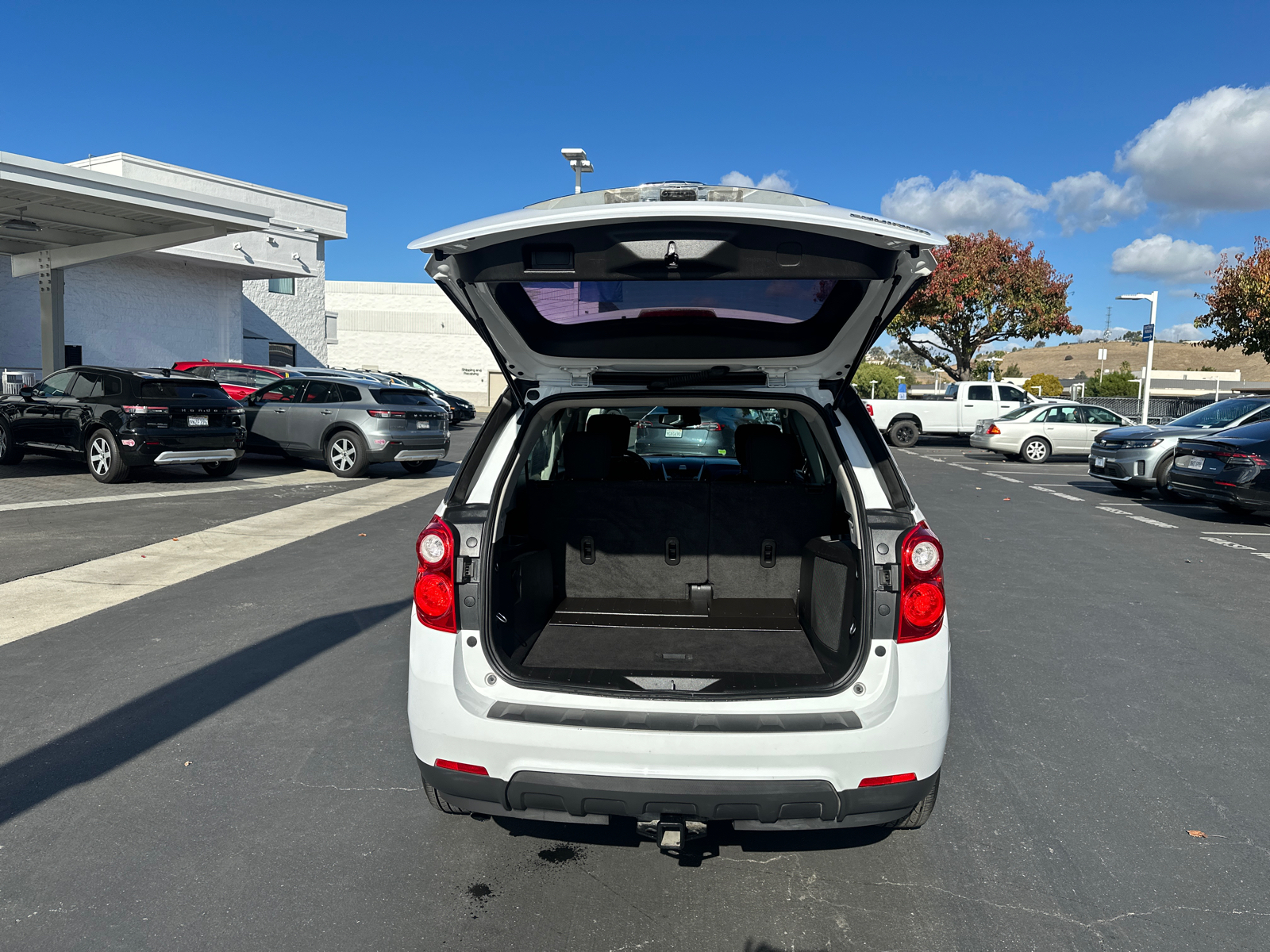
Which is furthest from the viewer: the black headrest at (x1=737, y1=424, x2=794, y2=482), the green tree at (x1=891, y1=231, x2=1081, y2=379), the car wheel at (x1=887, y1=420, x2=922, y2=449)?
the green tree at (x1=891, y1=231, x2=1081, y2=379)

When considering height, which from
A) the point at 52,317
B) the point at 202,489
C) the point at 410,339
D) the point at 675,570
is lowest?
the point at 202,489

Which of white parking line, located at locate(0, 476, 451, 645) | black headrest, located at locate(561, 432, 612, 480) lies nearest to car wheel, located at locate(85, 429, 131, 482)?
white parking line, located at locate(0, 476, 451, 645)

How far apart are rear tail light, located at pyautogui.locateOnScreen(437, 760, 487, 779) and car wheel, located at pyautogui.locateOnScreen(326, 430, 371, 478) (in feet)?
39.5

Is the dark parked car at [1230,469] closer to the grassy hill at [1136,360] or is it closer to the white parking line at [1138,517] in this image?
the white parking line at [1138,517]

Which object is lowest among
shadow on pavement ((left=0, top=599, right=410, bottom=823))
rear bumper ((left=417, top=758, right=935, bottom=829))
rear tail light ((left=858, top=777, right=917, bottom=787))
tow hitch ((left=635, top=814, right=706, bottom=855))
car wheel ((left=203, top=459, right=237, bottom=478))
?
shadow on pavement ((left=0, top=599, right=410, bottom=823))

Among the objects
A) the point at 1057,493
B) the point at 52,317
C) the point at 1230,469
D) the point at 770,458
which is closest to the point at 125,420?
the point at 52,317

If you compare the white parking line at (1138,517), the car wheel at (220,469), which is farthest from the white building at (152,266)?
the white parking line at (1138,517)

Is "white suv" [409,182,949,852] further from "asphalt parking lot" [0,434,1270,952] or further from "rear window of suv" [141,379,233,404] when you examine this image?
Result: "rear window of suv" [141,379,233,404]

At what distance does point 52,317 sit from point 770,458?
1858 centimetres

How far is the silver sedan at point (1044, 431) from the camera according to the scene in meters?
21.7

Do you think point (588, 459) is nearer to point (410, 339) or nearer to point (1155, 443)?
point (1155, 443)

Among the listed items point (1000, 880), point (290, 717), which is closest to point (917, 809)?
point (1000, 880)

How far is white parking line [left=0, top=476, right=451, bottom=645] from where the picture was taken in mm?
6270

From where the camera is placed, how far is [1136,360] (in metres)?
102
